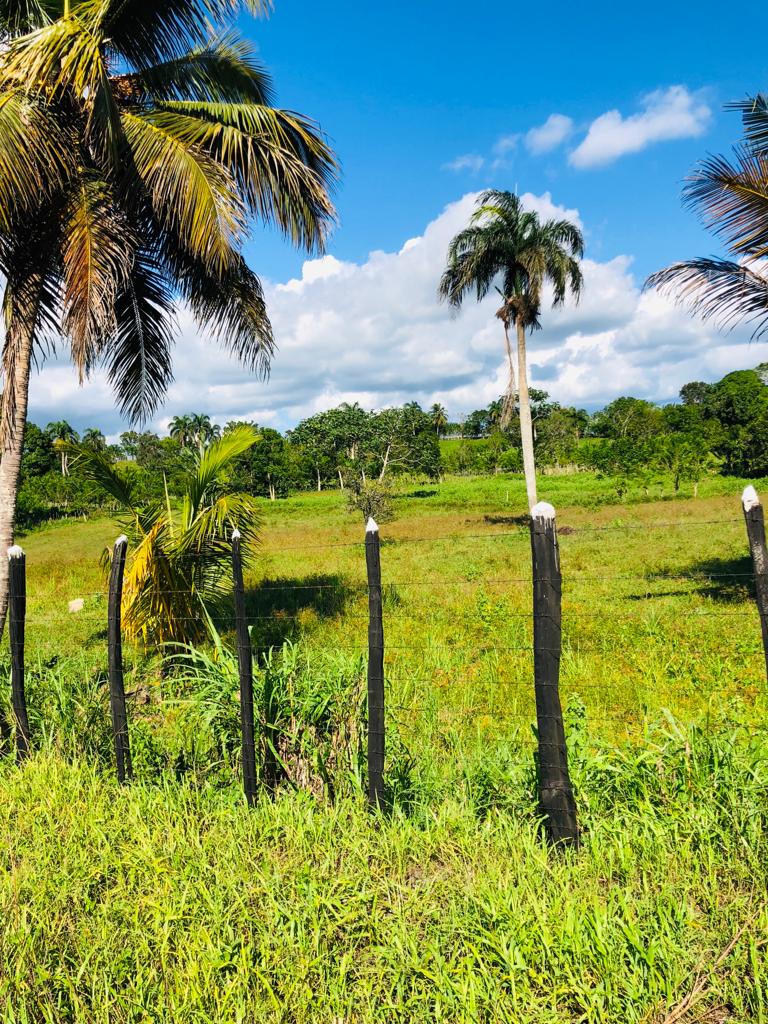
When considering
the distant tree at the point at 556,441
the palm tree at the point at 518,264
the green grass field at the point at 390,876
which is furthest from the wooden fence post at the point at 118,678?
the distant tree at the point at 556,441

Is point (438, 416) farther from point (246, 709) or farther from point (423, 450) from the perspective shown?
point (246, 709)

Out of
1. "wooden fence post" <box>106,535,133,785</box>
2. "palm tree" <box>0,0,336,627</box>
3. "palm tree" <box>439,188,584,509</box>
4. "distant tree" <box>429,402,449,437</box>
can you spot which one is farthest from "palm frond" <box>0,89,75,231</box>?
"distant tree" <box>429,402,449,437</box>

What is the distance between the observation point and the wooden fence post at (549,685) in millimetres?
3051

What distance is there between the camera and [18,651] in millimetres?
4684

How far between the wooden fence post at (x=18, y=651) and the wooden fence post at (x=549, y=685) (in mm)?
3555

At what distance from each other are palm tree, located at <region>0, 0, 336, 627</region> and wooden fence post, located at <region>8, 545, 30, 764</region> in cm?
152

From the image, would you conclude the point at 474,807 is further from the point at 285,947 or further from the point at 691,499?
the point at 691,499

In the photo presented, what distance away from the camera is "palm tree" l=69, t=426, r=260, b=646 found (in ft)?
22.8

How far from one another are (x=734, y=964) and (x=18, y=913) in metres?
2.73

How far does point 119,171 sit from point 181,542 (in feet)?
12.6

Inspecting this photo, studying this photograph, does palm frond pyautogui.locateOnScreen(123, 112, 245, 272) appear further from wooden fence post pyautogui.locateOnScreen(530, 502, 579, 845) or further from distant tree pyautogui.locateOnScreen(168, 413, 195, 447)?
distant tree pyautogui.locateOnScreen(168, 413, 195, 447)

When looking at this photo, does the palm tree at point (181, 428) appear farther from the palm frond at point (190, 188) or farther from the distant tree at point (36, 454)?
the palm frond at point (190, 188)

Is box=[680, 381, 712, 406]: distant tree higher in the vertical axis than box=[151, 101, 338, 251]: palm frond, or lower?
higher

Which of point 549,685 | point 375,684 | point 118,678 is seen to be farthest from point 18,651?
point 549,685
